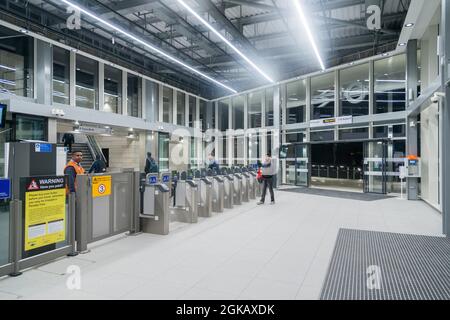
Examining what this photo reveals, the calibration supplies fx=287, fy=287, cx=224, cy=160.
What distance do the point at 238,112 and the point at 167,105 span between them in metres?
3.91

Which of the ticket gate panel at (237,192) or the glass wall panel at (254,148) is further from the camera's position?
the glass wall panel at (254,148)

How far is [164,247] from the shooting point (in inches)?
158

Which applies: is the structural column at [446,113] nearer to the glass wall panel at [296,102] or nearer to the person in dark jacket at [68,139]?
the glass wall panel at [296,102]

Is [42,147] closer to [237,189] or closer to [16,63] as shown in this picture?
[237,189]

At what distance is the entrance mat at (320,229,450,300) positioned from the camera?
2617mm

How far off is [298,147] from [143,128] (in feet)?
21.7

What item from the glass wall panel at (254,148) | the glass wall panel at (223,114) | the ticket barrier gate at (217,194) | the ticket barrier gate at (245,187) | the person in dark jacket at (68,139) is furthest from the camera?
the glass wall panel at (223,114)

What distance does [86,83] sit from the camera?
10266mm

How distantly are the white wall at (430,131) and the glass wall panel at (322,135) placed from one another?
11.4 feet

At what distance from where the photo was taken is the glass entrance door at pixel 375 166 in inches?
390

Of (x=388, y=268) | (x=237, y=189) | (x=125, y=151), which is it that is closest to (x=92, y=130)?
(x=125, y=151)

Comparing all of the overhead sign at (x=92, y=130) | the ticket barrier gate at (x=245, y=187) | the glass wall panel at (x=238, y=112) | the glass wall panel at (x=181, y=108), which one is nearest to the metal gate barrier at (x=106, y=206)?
the ticket barrier gate at (x=245, y=187)
